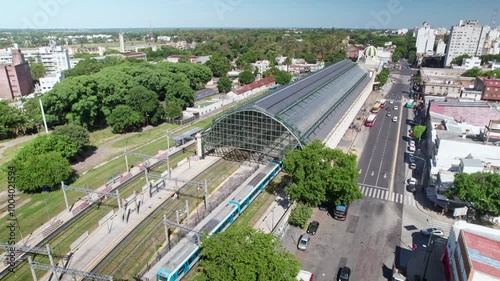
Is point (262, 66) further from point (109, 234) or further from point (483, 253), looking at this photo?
point (483, 253)

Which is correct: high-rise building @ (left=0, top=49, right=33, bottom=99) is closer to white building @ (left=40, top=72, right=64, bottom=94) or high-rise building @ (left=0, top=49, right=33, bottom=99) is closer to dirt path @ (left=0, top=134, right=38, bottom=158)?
white building @ (left=40, top=72, right=64, bottom=94)

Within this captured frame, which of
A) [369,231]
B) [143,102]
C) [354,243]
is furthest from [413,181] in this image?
[143,102]

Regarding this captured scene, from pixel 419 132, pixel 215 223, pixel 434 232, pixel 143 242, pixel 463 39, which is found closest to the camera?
pixel 215 223

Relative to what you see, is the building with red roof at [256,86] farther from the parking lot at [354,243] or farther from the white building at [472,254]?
the white building at [472,254]

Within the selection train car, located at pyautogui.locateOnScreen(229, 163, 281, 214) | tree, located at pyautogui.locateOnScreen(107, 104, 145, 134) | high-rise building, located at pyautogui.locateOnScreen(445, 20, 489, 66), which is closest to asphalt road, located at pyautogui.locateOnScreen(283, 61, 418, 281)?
train car, located at pyautogui.locateOnScreen(229, 163, 281, 214)

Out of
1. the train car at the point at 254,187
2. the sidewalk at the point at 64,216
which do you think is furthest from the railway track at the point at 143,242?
the sidewalk at the point at 64,216

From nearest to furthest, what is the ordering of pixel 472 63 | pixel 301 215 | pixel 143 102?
pixel 301 215, pixel 143 102, pixel 472 63
